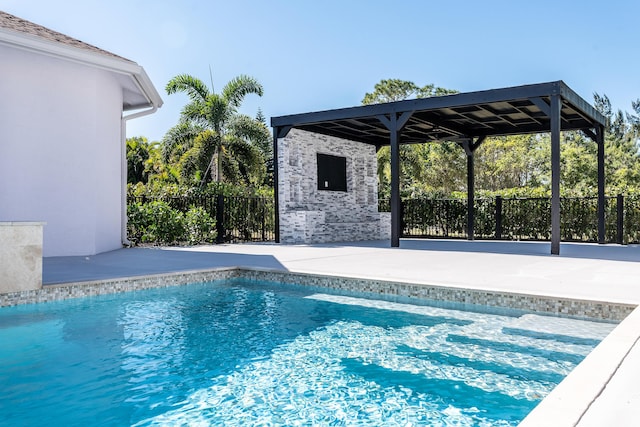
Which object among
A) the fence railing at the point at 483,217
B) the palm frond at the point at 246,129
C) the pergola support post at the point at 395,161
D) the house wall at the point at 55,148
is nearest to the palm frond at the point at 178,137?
the palm frond at the point at 246,129

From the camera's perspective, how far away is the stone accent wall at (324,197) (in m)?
11.7

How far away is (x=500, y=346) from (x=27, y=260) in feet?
15.2

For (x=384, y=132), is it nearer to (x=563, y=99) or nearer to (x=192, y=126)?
(x=563, y=99)

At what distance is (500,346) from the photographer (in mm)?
3643

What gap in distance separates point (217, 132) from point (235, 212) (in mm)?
6793

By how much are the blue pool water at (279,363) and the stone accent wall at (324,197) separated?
643 cm

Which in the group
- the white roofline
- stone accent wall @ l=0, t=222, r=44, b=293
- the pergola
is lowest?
stone accent wall @ l=0, t=222, r=44, b=293

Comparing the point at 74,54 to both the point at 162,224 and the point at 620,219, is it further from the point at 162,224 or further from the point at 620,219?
the point at 620,219

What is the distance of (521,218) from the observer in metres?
13.0

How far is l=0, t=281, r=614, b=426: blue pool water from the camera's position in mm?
2576

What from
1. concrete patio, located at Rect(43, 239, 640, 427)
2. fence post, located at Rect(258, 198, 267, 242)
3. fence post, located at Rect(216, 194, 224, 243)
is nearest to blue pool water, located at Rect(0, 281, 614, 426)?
concrete patio, located at Rect(43, 239, 640, 427)

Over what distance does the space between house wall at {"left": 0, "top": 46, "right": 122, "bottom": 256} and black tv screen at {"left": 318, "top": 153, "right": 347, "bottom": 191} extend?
556 cm

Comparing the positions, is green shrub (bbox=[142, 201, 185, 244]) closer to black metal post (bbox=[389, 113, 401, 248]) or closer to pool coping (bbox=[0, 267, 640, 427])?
black metal post (bbox=[389, 113, 401, 248])

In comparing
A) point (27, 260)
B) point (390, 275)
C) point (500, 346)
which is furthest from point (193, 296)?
point (500, 346)
